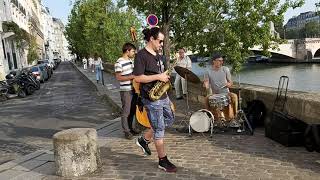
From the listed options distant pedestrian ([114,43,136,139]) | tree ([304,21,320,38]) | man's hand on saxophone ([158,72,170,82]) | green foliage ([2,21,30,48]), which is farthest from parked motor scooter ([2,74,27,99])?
tree ([304,21,320,38])

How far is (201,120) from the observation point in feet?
22.6

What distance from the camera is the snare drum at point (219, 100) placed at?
7013mm

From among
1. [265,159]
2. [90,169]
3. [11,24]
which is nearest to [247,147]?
[265,159]

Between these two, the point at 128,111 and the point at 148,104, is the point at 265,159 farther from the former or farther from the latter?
the point at 128,111

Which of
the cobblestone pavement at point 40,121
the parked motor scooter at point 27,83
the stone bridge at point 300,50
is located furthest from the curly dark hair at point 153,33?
the stone bridge at point 300,50

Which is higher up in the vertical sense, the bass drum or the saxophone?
the saxophone

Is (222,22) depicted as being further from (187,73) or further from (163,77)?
(163,77)

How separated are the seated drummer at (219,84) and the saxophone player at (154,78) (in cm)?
230

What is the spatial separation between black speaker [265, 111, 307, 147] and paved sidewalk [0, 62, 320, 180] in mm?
122

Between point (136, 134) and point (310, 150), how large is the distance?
3.11 meters

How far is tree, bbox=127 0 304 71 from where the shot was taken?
10.1 metres

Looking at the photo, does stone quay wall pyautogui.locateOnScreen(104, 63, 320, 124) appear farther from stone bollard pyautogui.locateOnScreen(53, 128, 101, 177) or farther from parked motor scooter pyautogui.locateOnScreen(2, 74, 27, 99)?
parked motor scooter pyautogui.locateOnScreen(2, 74, 27, 99)

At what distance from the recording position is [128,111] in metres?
7.30

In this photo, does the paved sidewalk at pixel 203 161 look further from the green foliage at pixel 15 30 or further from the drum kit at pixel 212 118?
the green foliage at pixel 15 30
